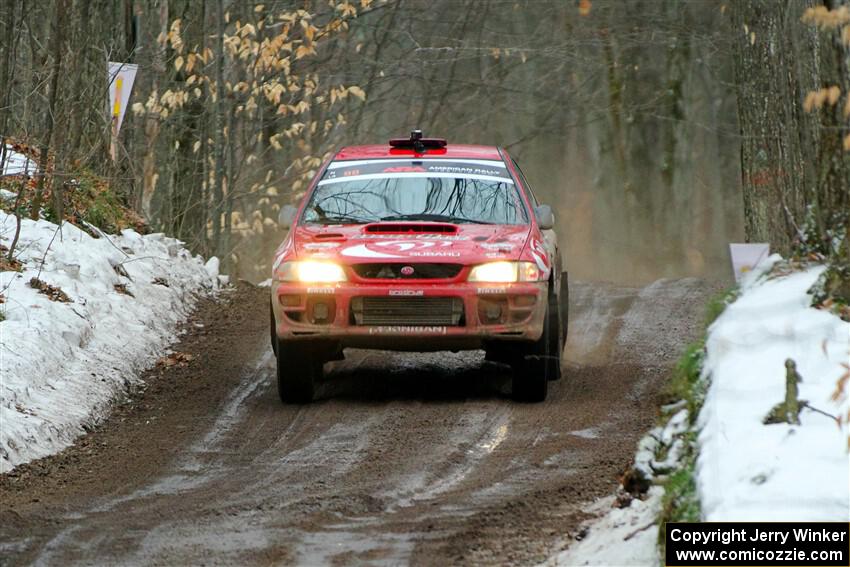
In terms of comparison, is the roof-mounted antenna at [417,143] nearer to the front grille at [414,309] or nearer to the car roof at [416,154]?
the car roof at [416,154]

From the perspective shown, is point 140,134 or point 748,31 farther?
point 140,134

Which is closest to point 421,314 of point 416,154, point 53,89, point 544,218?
point 544,218

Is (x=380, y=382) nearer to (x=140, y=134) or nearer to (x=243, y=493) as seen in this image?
(x=243, y=493)

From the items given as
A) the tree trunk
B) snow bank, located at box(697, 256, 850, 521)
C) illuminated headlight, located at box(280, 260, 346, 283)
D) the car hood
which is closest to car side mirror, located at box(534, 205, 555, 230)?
the car hood

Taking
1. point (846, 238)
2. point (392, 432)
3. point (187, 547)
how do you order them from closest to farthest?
1. point (187, 547)
2. point (846, 238)
3. point (392, 432)

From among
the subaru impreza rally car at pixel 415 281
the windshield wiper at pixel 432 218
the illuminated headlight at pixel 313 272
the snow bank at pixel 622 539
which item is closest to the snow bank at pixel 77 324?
the subaru impreza rally car at pixel 415 281

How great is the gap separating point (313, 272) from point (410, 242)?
2.30ft

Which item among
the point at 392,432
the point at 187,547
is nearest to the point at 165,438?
the point at 392,432

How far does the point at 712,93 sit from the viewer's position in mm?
29594

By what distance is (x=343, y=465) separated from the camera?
326 inches

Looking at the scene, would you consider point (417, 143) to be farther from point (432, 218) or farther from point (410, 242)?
point (410, 242)

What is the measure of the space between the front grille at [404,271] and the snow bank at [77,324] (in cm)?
214

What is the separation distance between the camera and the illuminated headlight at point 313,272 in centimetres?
969

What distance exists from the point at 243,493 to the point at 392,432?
1.83m
